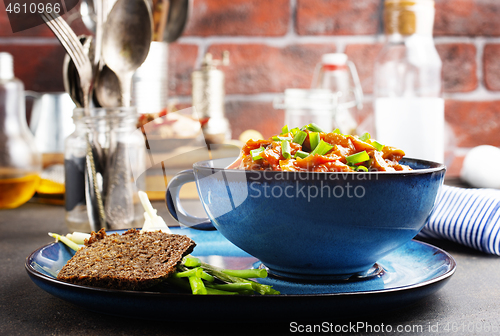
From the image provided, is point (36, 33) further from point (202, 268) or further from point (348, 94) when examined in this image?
point (202, 268)

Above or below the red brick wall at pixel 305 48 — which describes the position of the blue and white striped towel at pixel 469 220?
below

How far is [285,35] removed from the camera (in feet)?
5.08

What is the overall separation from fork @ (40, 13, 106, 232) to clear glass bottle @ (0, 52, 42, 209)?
40cm

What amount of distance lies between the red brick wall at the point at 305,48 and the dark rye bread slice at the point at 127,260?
3.50 feet

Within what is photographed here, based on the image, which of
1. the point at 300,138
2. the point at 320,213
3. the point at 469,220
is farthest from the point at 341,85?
the point at 320,213

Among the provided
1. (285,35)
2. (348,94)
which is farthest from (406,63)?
(285,35)

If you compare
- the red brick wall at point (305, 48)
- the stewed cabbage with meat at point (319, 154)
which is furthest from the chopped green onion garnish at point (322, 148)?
the red brick wall at point (305, 48)

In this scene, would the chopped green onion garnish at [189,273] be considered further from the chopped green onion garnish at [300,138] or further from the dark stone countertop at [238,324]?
the chopped green onion garnish at [300,138]

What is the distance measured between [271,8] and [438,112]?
635 millimetres

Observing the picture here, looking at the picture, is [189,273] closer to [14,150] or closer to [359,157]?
[359,157]

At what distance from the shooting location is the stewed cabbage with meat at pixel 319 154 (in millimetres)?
473

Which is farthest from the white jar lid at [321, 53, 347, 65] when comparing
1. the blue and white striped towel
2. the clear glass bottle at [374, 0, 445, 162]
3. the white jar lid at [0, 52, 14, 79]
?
the white jar lid at [0, 52, 14, 79]

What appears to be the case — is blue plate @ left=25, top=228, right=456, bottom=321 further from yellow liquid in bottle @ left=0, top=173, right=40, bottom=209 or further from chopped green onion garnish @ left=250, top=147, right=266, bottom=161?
yellow liquid in bottle @ left=0, top=173, right=40, bottom=209

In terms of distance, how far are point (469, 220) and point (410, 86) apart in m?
0.77
